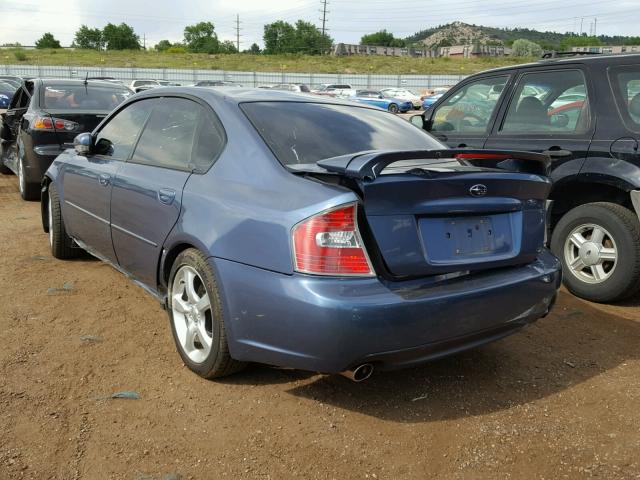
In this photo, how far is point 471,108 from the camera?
560cm

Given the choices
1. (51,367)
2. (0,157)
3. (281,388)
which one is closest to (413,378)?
(281,388)

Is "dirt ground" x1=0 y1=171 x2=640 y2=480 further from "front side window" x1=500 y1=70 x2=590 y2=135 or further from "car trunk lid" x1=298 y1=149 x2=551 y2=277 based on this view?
"front side window" x1=500 y1=70 x2=590 y2=135

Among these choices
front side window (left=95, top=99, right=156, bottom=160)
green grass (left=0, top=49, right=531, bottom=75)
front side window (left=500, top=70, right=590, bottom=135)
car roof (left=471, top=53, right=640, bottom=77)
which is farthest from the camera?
green grass (left=0, top=49, right=531, bottom=75)

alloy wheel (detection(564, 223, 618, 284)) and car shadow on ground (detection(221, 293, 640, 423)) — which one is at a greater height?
alloy wheel (detection(564, 223, 618, 284))

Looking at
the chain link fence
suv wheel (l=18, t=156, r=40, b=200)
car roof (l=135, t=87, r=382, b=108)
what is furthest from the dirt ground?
the chain link fence

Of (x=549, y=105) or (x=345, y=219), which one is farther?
(x=549, y=105)

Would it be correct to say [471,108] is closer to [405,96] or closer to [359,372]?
[359,372]

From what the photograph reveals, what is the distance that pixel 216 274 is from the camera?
2.85 metres

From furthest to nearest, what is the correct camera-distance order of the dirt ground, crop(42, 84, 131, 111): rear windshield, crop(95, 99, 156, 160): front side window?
1. crop(42, 84, 131, 111): rear windshield
2. crop(95, 99, 156, 160): front side window
3. the dirt ground

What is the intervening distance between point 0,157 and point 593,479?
34.2 ft

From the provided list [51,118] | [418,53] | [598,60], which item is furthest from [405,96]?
[418,53]

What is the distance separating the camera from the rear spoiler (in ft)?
8.23

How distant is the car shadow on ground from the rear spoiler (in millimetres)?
1129

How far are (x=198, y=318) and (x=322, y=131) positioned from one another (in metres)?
1.23
